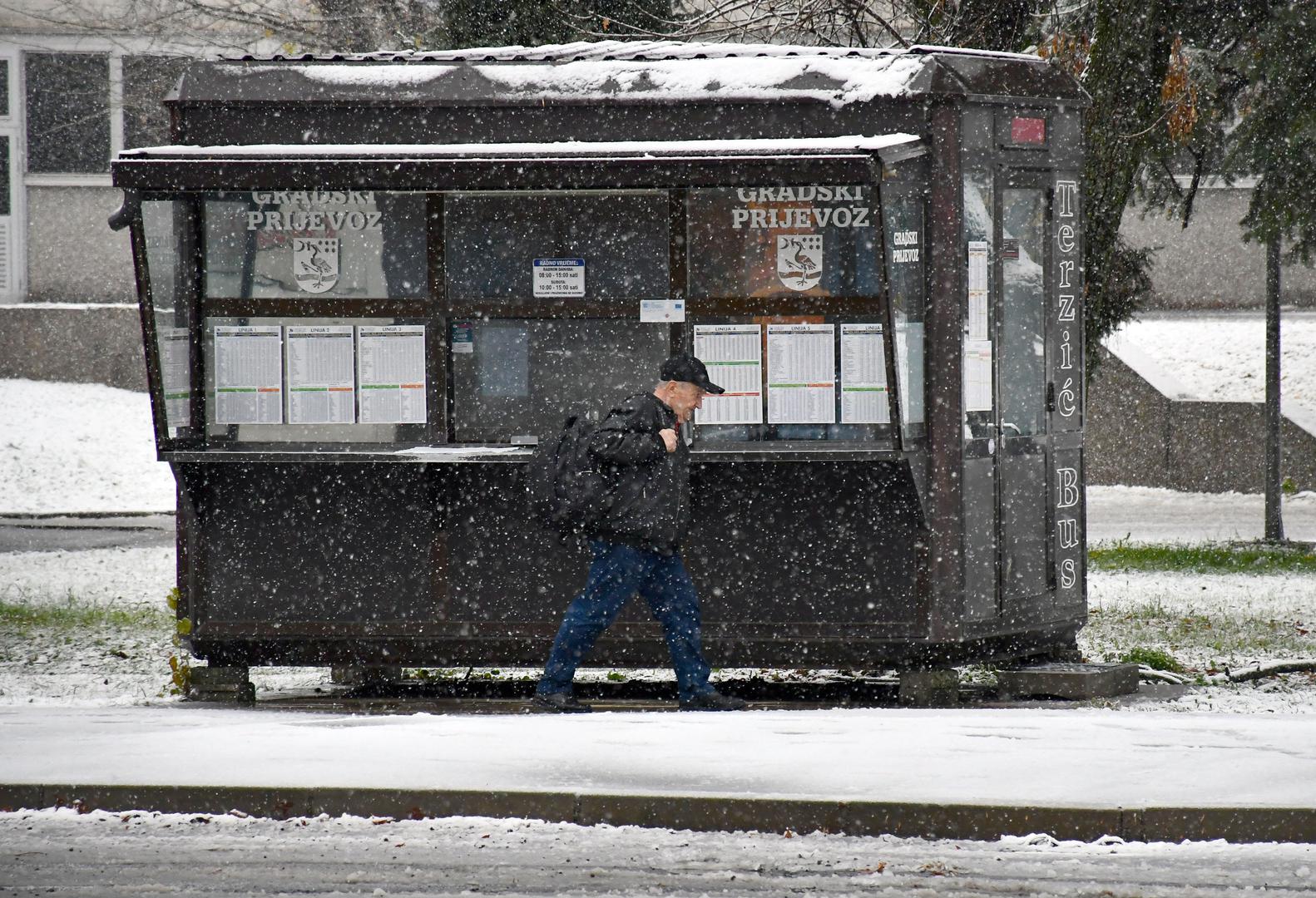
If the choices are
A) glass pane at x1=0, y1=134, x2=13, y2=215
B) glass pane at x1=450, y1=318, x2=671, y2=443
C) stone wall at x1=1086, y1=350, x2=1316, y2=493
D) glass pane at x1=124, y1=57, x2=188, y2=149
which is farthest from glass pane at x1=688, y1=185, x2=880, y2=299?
glass pane at x1=0, y1=134, x2=13, y2=215

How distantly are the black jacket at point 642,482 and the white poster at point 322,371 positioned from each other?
59.0 inches

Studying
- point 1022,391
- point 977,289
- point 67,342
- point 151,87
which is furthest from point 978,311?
point 67,342

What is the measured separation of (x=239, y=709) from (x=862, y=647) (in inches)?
116

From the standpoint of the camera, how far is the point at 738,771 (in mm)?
7445

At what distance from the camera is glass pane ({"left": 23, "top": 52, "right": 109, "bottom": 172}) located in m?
28.9

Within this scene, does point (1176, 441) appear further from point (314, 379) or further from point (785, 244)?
point (314, 379)

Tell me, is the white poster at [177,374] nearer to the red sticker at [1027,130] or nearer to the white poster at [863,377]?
the white poster at [863,377]

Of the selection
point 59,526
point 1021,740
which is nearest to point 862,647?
point 1021,740

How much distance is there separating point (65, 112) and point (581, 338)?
20952 millimetres

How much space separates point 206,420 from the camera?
1018cm

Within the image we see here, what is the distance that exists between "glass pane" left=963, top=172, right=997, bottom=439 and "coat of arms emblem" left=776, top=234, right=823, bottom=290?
695mm

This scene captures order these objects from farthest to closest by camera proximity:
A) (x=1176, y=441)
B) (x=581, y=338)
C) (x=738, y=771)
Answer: (x=1176, y=441)
(x=581, y=338)
(x=738, y=771)

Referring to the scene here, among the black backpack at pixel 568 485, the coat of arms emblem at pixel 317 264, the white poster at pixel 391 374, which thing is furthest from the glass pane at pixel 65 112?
the black backpack at pixel 568 485

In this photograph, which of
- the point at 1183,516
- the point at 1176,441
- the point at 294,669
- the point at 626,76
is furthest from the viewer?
the point at 1176,441
